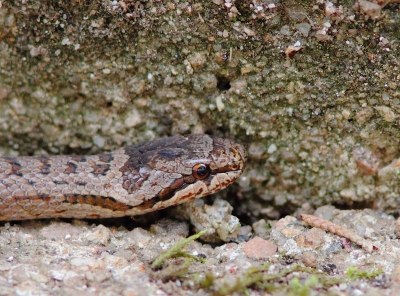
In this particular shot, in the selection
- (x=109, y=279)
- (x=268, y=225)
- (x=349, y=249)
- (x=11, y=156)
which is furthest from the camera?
(x=11, y=156)

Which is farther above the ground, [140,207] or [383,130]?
[383,130]

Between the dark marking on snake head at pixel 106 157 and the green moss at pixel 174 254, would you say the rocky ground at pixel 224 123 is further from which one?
the dark marking on snake head at pixel 106 157

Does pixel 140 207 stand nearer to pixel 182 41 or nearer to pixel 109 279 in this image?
pixel 109 279

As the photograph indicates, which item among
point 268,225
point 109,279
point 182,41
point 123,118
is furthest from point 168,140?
point 109,279

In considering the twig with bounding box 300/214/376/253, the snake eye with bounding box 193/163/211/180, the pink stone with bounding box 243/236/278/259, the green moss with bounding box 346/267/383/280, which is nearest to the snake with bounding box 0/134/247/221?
the snake eye with bounding box 193/163/211/180

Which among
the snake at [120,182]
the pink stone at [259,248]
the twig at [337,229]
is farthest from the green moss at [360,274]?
the snake at [120,182]

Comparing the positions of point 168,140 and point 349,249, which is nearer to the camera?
point 349,249

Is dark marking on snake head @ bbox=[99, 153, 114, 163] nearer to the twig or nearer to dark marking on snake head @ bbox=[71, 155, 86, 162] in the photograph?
dark marking on snake head @ bbox=[71, 155, 86, 162]
